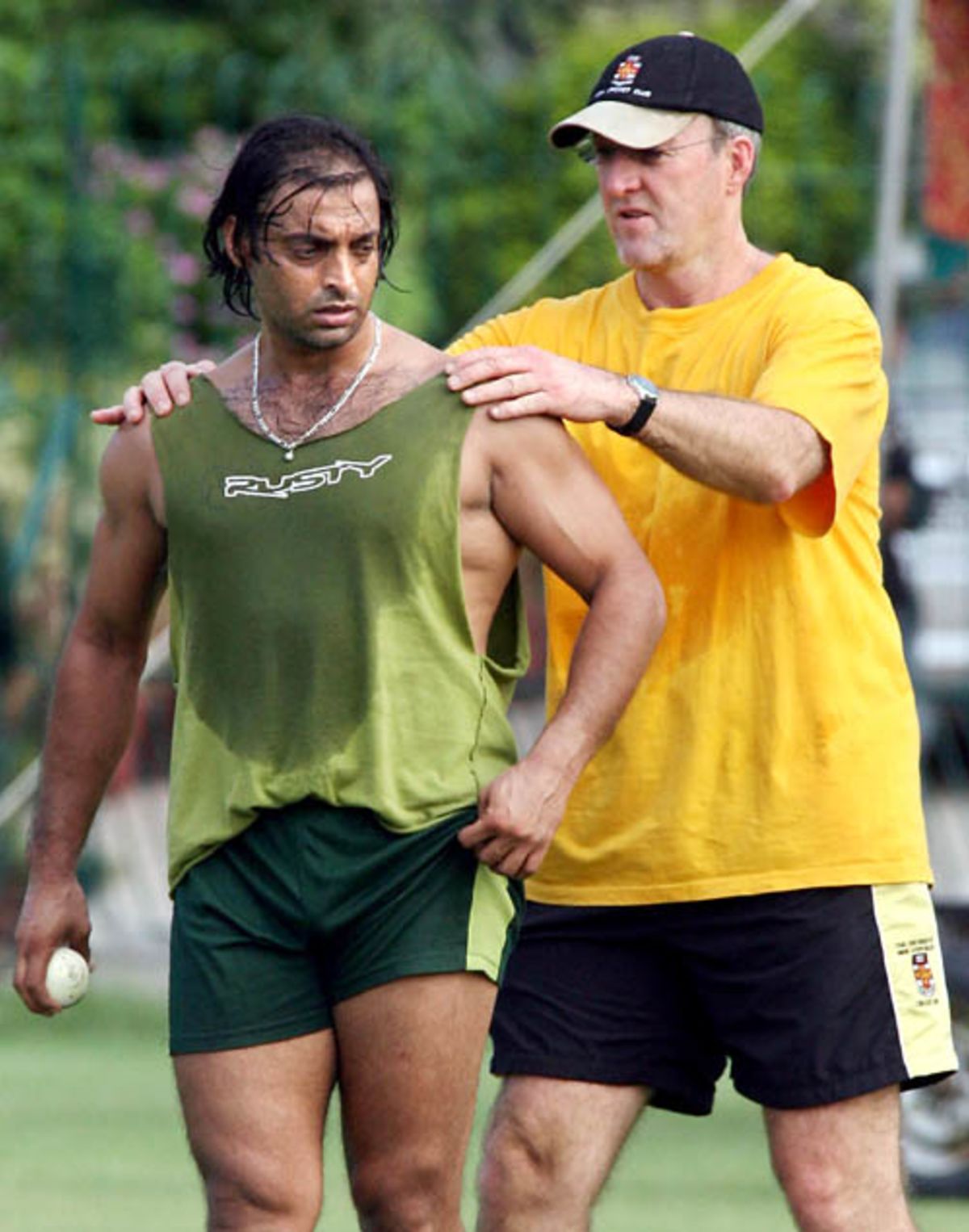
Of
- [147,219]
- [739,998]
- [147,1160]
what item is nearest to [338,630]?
[739,998]

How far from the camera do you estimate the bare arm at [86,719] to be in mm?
4820

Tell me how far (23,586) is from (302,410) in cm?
613

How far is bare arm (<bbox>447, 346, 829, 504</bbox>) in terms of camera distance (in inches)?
181

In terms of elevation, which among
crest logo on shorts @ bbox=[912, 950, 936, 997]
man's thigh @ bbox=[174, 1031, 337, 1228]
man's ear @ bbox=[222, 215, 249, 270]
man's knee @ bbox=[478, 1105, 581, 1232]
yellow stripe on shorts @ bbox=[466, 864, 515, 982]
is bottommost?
man's knee @ bbox=[478, 1105, 581, 1232]

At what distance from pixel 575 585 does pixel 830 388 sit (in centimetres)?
51

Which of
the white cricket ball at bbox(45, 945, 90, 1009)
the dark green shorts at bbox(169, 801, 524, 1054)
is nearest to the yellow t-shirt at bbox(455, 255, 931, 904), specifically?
the dark green shorts at bbox(169, 801, 524, 1054)

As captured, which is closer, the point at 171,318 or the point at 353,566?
the point at 353,566

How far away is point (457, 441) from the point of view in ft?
15.0

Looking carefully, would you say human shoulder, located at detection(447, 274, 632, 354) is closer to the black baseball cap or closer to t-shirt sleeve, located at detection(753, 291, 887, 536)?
the black baseball cap

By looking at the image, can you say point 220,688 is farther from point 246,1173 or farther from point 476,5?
point 476,5

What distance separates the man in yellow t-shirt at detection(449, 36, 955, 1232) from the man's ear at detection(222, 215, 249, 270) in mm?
436

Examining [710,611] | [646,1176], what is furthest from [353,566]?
[646,1176]

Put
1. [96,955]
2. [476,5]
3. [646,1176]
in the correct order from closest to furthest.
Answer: [646,1176], [96,955], [476,5]

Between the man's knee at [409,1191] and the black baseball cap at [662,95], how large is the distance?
1.62 meters
